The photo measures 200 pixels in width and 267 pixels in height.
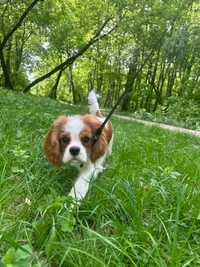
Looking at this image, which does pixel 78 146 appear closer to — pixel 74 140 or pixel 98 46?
pixel 74 140

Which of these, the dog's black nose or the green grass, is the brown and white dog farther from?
the green grass

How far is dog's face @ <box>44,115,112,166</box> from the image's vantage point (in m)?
2.69

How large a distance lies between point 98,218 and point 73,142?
2.36 ft

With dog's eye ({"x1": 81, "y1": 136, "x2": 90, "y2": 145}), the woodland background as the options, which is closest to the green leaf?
dog's eye ({"x1": 81, "y1": 136, "x2": 90, "y2": 145})

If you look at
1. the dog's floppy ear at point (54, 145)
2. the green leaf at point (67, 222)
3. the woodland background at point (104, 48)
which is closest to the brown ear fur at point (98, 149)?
the dog's floppy ear at point (54, 145)

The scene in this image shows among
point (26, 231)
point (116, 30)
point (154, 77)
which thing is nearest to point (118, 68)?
point (154, 77)

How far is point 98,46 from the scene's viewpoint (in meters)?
25.9

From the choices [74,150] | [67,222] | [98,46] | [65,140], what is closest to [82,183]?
[74,150]

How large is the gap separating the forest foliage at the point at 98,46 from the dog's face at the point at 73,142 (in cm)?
772

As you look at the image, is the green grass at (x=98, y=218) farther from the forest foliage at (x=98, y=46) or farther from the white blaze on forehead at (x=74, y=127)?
the forest foliage at (x=98, y=46)

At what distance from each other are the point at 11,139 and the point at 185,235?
78.9 inches

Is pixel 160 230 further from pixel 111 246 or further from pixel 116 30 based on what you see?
pixel 116 30

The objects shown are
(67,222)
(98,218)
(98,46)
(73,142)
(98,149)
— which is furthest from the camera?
(98,46)

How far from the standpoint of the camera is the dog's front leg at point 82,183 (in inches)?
96.2
